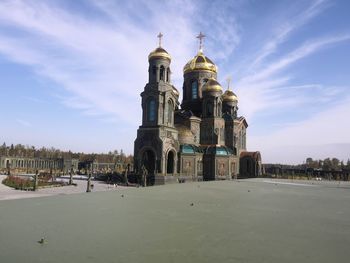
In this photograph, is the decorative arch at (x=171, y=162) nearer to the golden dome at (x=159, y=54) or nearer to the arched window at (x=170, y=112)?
the arched window at (x=170, y=112)

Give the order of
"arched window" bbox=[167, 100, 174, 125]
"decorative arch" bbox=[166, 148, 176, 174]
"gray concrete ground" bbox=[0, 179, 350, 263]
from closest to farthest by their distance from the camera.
→ "gray concrete ground" bbox=[0, 179, 350, 263], "decorative arch" bbox=[166, 148, 176, 174], "arched window" bbox=[167, 100, 174, 125]

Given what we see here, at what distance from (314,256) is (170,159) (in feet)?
96.8

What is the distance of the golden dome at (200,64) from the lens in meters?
49.0

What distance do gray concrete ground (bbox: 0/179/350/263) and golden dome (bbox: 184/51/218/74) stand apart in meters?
33.9

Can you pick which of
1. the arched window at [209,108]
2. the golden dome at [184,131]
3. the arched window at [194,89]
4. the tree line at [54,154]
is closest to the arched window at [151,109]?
the golden dome at [184,131]

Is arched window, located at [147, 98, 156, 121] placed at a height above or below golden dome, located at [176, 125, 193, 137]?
above

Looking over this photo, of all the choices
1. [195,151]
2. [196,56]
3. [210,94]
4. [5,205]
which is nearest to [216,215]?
[5,205]

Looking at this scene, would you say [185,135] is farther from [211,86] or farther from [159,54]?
[159,54]

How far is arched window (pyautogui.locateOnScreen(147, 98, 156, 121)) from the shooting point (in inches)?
1440

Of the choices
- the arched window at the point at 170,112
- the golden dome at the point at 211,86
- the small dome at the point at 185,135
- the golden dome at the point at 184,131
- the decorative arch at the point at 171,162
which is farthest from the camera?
the golden dome at the point at 211,86

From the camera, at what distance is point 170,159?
37.9 m

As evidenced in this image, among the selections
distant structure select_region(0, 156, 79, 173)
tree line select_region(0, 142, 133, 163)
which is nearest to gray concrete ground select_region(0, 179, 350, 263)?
distant structure select_region(0, 156, 79, 173)

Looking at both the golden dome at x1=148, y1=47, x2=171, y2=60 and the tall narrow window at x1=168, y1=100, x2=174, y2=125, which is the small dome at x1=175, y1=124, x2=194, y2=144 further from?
the golden dome at x1=148, y1=47, x2=171, y2=60

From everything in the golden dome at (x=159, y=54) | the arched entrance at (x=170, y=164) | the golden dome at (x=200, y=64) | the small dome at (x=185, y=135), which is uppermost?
the golden dome at (x=200, y=64)
